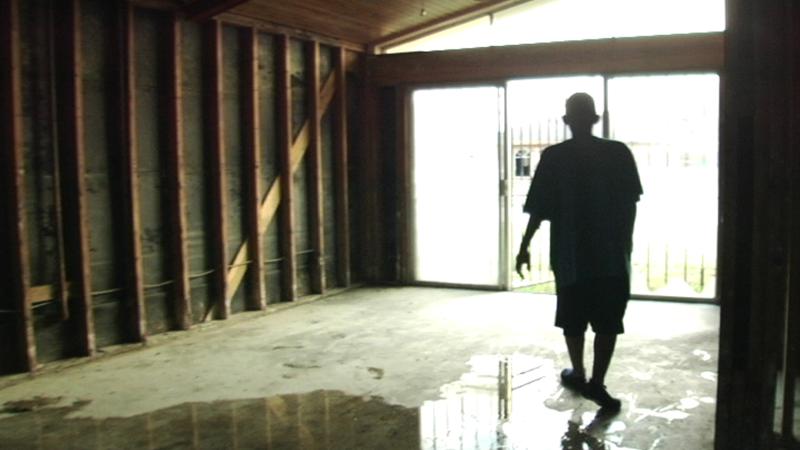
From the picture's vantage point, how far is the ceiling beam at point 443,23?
7.21m

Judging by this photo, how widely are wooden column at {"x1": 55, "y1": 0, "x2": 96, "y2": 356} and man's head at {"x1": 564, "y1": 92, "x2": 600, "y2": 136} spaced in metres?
3.19

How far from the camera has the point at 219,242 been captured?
6.08 m

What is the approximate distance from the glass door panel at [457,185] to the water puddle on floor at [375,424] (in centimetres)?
345

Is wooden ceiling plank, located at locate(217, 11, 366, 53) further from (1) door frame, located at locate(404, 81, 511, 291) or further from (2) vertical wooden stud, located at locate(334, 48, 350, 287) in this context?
(1) door frame, located at locate(404, 81, 511, 291)

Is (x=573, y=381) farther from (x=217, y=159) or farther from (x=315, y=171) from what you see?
(x=315, y=171)

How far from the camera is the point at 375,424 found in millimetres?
3641

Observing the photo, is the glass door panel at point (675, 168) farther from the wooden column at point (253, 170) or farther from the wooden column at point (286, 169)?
the wooden column at point (253, 170)

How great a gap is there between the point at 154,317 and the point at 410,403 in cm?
259

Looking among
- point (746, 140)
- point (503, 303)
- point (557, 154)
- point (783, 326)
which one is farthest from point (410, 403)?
point (503, 303)

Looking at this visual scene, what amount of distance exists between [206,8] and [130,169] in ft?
4.58

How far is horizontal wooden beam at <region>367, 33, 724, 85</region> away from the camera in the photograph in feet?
21.0

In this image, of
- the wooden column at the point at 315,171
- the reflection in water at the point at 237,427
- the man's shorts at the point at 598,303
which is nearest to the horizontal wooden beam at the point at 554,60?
the wooden column at the point at 315,171

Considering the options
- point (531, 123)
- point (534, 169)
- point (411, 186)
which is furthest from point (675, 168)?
point (411, 186)

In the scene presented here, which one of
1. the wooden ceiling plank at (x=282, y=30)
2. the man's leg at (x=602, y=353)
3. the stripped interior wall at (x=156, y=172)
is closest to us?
the man's leg at (x=602, y=353)
